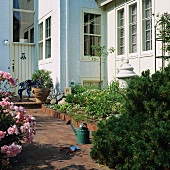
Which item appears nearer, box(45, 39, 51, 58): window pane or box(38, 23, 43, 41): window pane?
box(45, 39, 51, 58): window pane

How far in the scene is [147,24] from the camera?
8766mm

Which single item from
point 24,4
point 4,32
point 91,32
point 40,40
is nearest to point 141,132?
point 91,32

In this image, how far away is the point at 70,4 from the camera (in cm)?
1034

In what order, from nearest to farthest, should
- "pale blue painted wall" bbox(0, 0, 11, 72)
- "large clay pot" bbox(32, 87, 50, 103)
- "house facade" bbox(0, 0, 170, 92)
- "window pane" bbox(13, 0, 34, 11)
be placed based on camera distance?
"house facade" bbox(0, 0, 170, 92), "large clay pot" bbox(32, 87, 50, 103), "pale blue painted wall" bbox(0, 0, 11, 72), "window pane" bbox(13, 0, 34, 11)

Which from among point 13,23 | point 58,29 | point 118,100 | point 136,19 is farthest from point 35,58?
point 118,100

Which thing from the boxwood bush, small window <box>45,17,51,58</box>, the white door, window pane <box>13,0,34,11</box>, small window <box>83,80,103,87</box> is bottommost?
the boxwood bush

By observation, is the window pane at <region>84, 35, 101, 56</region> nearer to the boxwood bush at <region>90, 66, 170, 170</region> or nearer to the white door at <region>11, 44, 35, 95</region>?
the white door at <region>11, 44, 35, 95</region>

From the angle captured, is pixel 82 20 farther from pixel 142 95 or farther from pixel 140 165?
pixel 140 165

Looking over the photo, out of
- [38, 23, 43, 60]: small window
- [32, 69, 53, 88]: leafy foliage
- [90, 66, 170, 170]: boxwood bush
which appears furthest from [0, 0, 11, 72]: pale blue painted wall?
[90, 66, 170, 170]: boxwood bush

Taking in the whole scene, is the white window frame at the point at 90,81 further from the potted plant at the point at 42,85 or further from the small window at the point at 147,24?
the small window at the point at 147,24

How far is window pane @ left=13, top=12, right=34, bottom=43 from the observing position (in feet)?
41.3

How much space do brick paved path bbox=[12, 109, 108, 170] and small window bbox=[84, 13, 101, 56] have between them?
5.73m

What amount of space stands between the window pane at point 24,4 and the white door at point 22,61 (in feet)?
6.10

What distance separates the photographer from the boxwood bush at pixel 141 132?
9.26 ft
